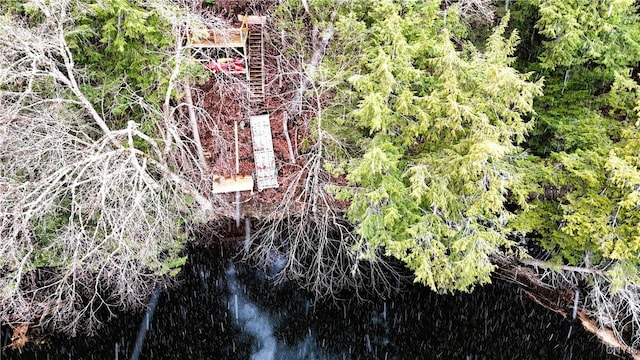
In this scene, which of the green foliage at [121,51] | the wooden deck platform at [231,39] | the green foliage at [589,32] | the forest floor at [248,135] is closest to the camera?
the green foliage at [121,51]

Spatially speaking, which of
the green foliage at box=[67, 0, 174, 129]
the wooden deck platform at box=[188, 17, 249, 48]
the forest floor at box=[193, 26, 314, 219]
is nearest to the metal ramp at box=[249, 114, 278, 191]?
the forest floor at box=[193, 26, 314, 219]

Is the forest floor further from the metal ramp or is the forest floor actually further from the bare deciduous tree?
the bare deciduous tree

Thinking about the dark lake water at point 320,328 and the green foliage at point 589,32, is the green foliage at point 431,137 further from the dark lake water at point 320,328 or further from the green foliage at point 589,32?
the dark lake water at point 320,328

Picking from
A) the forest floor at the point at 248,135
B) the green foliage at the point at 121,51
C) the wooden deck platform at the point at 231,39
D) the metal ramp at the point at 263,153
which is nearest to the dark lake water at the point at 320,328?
the forest floor at the point at 248,135

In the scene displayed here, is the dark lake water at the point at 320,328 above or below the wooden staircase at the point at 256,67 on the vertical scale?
below

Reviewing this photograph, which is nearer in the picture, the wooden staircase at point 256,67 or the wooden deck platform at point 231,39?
the wooden deck platform at point 231,39

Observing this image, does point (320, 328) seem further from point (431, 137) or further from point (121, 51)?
point (121, 51)
